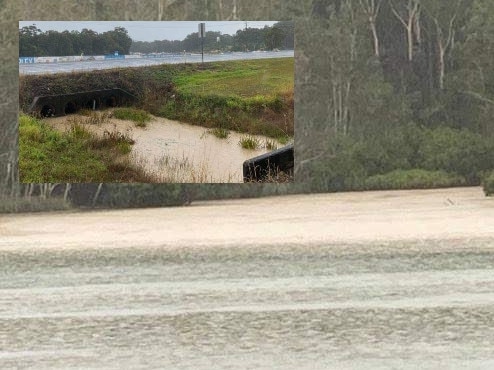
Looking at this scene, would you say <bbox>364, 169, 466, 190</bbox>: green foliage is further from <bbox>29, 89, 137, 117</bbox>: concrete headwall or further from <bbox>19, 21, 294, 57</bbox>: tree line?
<bbox>29, 89, 137, 117</bbox>: concrete headwall

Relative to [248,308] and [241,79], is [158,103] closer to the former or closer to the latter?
[241,79]

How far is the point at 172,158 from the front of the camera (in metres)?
15.2

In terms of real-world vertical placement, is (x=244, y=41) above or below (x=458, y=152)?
above

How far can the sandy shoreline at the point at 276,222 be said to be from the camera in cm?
1254

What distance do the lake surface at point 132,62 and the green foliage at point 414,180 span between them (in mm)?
Result: 2383

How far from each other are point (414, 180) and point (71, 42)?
5631mm

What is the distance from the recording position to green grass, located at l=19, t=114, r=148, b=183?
1499 centimetres

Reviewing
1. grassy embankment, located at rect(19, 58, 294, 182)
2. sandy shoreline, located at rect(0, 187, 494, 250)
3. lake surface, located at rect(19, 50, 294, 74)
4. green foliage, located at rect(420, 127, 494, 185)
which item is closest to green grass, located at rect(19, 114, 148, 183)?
grassy embankment, located at rect(19, 58, 294, 182)

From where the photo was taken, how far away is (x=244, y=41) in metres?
15.2

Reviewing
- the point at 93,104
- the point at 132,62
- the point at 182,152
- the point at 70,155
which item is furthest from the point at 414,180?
the point at 70,155

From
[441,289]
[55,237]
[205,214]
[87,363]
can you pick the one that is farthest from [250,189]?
[87,363]

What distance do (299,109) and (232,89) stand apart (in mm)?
1063

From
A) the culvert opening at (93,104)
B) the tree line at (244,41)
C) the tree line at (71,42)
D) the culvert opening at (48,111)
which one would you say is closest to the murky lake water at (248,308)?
the culvert opening at (48,111)

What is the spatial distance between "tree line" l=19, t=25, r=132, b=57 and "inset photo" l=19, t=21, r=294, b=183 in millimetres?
15
